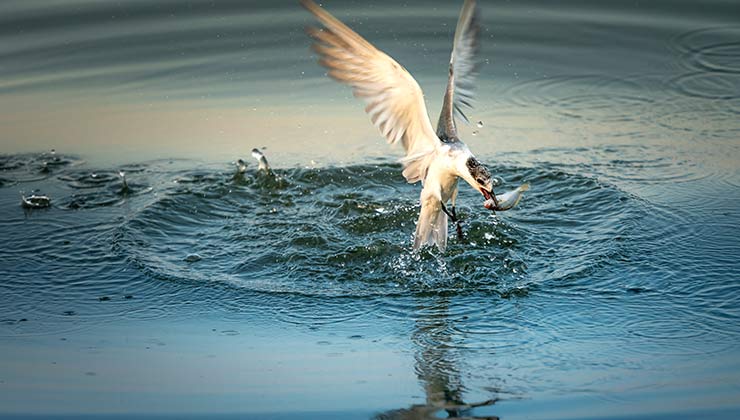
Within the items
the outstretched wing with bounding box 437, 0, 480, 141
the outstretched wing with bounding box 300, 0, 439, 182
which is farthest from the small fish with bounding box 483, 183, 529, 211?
the outstretched wing with bounding box 437, 0, 480, 141

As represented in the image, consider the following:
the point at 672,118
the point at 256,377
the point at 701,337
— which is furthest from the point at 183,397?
the point at 672,118

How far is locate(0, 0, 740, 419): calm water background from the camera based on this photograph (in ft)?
14.3

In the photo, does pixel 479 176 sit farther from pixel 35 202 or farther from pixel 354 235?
pixel 35 202

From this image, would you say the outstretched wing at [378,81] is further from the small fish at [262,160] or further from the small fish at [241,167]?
the small fish at [241,167]

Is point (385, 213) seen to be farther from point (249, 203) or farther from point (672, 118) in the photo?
point (672, 118)

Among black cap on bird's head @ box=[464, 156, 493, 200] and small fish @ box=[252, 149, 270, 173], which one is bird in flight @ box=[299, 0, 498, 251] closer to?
black cap on bird's head @ box=[464, 156, 493, 200]

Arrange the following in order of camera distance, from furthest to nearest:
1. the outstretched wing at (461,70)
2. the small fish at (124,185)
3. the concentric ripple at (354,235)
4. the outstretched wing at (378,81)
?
the small fish at (124,185) → the outstretched wing at (461,70) → the concentric ripple at (354,235) → the outstretched wing at (378,81)

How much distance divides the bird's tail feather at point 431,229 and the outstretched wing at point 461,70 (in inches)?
19.3

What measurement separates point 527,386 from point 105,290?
2.66 m

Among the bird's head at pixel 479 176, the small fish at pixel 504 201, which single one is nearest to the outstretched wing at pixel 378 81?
the bird's head at pixel 479 176

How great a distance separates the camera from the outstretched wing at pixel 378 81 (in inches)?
223

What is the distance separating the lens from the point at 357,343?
4785 millimetres

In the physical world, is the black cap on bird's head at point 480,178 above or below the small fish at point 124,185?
above

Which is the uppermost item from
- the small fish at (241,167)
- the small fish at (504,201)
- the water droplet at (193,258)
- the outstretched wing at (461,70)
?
the outstretched wing at (461,70)
